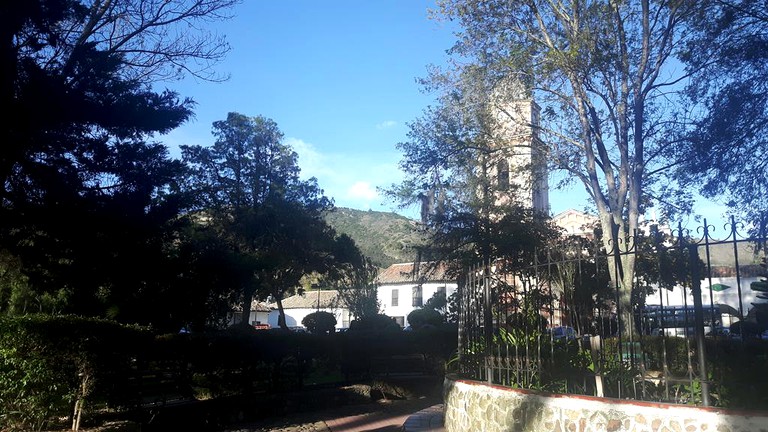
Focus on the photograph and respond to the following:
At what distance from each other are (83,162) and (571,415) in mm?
10977

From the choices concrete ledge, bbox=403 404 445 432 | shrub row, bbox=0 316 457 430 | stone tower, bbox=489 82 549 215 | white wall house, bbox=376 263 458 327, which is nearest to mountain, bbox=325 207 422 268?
white wall house, bbox=376 263 458 327

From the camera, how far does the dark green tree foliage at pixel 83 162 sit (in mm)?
11367

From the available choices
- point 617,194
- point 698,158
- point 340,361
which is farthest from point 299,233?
point 698,158

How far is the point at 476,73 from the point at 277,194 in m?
18.7

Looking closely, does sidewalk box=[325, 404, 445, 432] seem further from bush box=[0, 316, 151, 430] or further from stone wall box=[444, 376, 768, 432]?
bush box=[0, 316, 151, 430]

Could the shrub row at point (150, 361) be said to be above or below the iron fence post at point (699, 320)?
below

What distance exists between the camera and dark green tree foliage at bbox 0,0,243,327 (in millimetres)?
11367

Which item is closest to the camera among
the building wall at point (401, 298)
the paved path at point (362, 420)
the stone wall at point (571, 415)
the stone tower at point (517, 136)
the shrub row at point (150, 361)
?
the stone wall at point (571, 415)

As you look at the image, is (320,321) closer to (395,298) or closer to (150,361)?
(395,298)

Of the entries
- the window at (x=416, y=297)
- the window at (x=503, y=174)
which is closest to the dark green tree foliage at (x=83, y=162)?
the window at (x=503, y=174)

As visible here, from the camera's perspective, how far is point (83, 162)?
42.1 ft

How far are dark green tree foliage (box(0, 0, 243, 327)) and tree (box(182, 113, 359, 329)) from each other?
53.8 feet

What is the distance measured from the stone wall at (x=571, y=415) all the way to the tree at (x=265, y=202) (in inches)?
922

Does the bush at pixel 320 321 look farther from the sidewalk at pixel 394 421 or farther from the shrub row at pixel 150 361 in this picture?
the sidewalk at pixel 394 421
